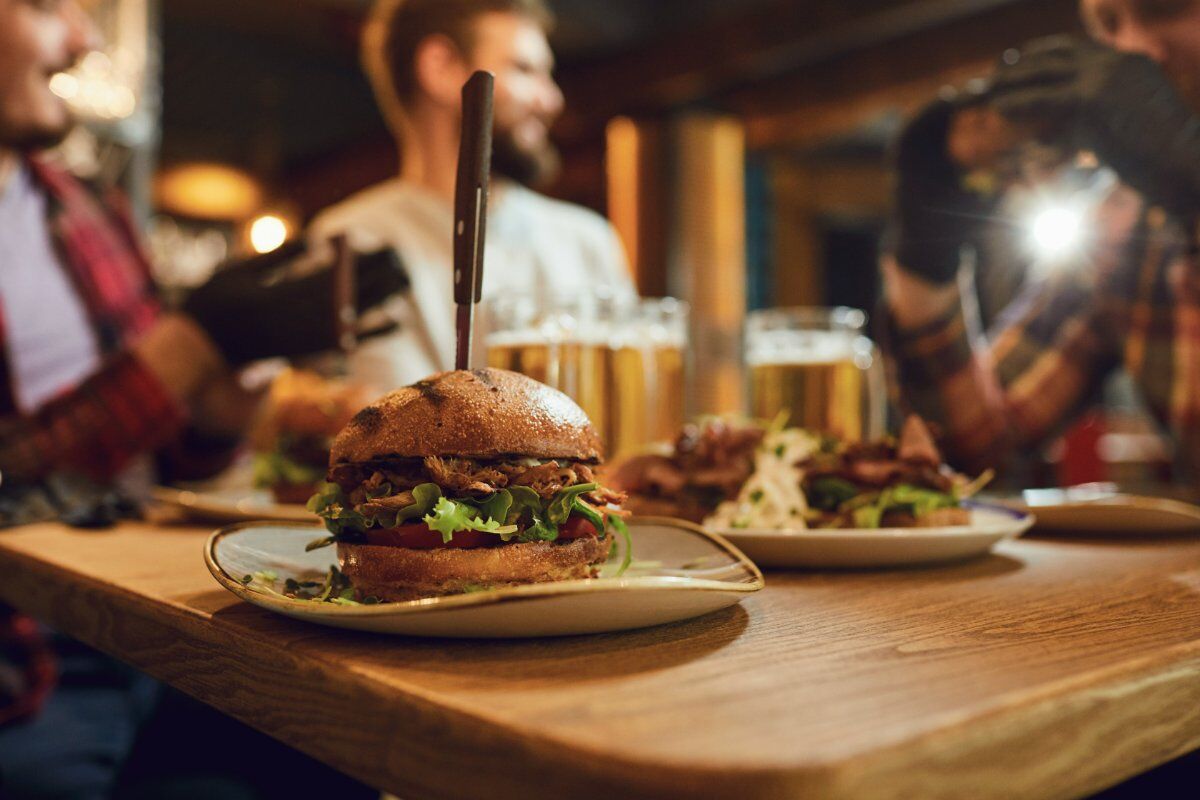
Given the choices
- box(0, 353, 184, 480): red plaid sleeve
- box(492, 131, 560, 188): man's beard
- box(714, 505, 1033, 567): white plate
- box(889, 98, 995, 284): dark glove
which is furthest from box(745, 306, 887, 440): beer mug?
box(492, 131, 560, 188): man's beard

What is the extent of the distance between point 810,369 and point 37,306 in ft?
6.47

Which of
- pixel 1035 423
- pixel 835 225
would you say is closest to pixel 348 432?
pixel 1035 423

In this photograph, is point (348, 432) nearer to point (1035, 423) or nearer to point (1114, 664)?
point (1114, 664)

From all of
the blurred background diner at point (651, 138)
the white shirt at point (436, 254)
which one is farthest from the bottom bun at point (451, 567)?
the blurred background diner at point (651, 138)

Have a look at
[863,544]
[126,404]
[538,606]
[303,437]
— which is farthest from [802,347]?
[126,404]

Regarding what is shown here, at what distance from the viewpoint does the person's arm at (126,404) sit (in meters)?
1.82

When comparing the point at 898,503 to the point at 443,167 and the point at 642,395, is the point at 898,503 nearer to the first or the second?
the point at 642,395

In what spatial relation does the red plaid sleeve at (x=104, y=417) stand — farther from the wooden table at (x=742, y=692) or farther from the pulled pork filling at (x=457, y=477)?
the pulled pork filling at (x=457, y=477)

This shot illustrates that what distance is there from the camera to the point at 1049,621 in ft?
2.46

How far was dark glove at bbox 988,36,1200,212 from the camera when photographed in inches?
55.9

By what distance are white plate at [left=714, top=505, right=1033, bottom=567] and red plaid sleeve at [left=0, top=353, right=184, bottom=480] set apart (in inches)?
52.4

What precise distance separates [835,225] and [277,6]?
19.8ft

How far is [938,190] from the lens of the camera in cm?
174

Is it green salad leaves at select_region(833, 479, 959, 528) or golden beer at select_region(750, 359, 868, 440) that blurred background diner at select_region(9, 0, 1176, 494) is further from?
green salad leaves at select_region(833, 479, 959, 528)
